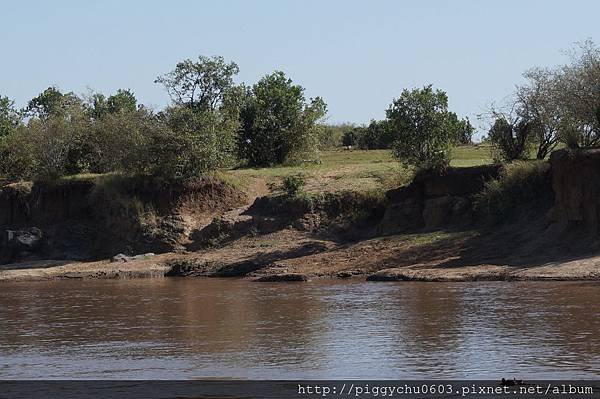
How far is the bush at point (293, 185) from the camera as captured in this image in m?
34.9

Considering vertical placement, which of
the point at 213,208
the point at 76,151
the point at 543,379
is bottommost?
the point at 543,379

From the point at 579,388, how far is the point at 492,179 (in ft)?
68.1

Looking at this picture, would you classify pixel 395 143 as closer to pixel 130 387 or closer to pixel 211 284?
pixel 211 284

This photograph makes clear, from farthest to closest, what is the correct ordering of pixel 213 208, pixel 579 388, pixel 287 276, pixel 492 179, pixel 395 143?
1. pixel 213 208
2. pixel 395 143
3. pixel 492 179
4. pixel 287 276
5. pixel 579 388

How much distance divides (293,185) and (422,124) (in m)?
4.95

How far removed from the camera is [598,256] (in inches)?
945

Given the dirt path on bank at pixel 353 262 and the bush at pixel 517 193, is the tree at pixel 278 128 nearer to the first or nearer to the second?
the dirt path on bank at pixel 353 262

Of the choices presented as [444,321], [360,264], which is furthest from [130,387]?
[360,264]

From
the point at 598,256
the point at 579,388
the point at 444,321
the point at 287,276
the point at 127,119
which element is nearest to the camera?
the point at 579,388

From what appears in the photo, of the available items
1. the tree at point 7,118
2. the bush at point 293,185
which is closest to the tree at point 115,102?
the tree at point 7,118

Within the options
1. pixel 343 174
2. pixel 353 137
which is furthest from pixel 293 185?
pixel 353 137

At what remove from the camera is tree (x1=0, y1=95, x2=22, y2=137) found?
53.3 meters

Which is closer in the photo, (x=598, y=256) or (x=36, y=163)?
(x=598, y=256)

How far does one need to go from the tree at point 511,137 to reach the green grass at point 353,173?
1286 millimetres
